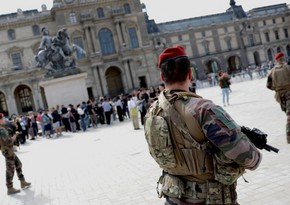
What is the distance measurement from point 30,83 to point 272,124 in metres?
45.5

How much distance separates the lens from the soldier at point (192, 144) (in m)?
2.36

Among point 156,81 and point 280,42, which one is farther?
point 280,42

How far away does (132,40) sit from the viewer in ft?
175

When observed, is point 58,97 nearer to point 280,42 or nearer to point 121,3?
point 121,3

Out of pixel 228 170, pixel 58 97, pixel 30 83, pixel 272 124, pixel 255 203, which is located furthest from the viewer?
pixel 30 83

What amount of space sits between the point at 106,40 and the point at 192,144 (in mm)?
51481

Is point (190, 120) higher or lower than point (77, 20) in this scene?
lower

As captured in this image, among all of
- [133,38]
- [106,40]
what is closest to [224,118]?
[106,40]

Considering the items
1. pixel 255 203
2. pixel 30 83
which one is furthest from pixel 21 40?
pixel 255 203

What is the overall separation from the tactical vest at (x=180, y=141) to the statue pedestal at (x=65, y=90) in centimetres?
2076

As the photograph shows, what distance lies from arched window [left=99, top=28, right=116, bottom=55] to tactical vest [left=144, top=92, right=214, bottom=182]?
5082cm

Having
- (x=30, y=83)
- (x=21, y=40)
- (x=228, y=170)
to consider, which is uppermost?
(x=21, y=40)

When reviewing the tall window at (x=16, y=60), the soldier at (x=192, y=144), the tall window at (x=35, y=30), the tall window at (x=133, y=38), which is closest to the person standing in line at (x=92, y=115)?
the soldier at (x=192, y=144)

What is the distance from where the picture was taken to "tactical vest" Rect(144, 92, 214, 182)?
2.49m
